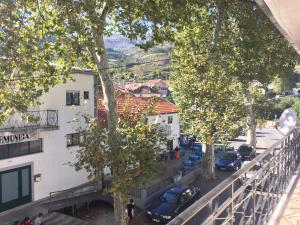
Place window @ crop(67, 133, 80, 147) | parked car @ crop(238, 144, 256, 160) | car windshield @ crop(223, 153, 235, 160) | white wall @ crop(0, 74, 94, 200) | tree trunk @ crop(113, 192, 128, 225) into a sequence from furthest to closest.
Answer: parked car @ crop(238, 144, 256, 160) < car windshield @ crop(223, 153, 235, 160) < window @ crop(67, 133, 80, 147) < white wall @ crop(0, 74, 94, 200) < tree trunk @ crop(113, 192, 128, 225)

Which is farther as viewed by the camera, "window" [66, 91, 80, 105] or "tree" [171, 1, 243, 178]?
"tree" [171, 1, 243, 178]

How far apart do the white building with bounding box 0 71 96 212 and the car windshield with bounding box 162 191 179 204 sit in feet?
18.6

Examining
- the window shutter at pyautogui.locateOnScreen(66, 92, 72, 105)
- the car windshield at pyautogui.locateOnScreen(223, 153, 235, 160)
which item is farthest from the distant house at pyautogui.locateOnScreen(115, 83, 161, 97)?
the car windshield at pyautogui.locateOnScreen(223, 153, 235, 160)

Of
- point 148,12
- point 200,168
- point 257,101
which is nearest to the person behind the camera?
point 148,12

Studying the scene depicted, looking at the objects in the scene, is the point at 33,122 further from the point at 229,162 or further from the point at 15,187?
the point at 229,162

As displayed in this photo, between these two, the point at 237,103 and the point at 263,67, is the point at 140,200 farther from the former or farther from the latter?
the point at 263,67

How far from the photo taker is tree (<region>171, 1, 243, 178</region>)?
23484 millimetres

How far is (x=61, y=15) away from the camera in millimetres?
12172

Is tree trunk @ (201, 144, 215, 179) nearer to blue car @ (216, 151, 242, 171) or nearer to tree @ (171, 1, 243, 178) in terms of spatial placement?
tree @ (171, 1, 243, 178)

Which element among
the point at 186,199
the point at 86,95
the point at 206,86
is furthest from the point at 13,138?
the point at 206,86

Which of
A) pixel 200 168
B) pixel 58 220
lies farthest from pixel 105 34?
pixel 200 168

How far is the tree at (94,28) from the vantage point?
1239 cm

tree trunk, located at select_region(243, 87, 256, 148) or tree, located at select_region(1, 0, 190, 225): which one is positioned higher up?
tree, located at select_region(1, 0, 190, 225)

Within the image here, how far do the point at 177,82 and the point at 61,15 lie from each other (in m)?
15.0
